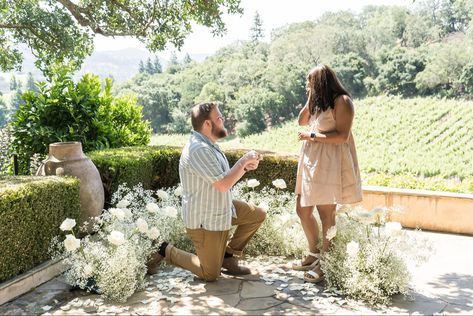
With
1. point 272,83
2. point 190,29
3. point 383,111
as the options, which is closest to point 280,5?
point 272,83

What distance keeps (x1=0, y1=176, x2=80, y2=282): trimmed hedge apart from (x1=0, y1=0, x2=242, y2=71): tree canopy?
231 inches

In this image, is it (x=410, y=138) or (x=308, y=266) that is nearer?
(x=308, y=266)

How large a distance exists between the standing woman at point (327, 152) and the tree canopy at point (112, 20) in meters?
5.89

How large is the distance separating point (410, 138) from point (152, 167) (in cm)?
4225

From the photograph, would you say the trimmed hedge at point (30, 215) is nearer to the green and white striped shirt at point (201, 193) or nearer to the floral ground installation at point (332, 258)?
the floral ground installation at point (332, 258)

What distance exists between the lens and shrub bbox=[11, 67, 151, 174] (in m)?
7.20

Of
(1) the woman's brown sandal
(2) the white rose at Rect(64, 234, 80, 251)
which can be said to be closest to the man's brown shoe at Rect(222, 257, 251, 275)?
(1) the woman's brown sandal

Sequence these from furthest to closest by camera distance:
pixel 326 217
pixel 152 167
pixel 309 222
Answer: pixel 152 167 < pixel 309 222 < pixel 326 217

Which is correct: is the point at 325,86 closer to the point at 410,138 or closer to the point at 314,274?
the point at 314,274

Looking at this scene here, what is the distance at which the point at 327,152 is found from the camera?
3.75 m

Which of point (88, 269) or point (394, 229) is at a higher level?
point (394, 229)

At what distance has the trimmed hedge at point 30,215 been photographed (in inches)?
141

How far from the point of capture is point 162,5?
9.48 meters

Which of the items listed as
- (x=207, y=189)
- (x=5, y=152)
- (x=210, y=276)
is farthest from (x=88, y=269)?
(x=5, y=152)
